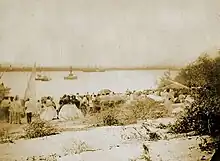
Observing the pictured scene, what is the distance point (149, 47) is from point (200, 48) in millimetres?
187

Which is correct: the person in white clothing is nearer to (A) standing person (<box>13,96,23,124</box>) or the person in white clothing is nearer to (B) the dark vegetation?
(A) standing person (<box>13,96,23,124</box>)

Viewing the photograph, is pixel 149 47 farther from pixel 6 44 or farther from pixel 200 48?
pixel 6 44

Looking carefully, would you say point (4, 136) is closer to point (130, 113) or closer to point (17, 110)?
point (17, 110)

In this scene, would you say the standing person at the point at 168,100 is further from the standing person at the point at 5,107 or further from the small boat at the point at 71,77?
the standing person at the point at 5,107

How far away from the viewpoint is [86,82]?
1.57m

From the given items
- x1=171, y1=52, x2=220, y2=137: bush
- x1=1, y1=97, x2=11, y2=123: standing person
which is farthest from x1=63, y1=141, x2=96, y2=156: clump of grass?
x1=171, y1=52, x2=220, y2=137: bush

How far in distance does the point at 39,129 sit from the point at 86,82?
8.6 inches

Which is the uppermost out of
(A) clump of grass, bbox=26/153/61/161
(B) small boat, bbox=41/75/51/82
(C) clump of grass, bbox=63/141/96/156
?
(B) small boat, bbox=41/75/51/82

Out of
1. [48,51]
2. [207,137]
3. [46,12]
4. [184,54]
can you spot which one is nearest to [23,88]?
[48,51]

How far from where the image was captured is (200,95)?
5.52 ft

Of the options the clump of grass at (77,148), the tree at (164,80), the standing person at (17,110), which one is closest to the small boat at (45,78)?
the standing person at (17,110)

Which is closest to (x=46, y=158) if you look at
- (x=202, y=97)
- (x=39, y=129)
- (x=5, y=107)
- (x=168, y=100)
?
(x=39, y=129)

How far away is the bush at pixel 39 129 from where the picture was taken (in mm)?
1518

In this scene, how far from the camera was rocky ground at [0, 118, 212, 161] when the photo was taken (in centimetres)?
152
